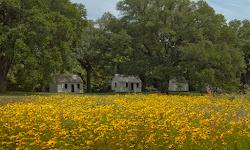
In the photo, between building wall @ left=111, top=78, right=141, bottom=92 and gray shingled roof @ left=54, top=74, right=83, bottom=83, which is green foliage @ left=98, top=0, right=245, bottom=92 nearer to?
gray shingled roof @ left=54, top=74, right=83, bottom=83

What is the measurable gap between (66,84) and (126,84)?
14424mm

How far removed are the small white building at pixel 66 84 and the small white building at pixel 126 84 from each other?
8.98m

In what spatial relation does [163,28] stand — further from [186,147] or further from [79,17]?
[186,147]

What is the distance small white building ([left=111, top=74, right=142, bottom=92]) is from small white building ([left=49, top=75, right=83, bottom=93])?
8.98 meters

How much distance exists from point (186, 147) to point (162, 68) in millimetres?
24245

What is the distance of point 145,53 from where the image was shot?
37.1 meters

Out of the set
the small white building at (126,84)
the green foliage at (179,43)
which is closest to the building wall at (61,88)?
the small white building at (126,84)

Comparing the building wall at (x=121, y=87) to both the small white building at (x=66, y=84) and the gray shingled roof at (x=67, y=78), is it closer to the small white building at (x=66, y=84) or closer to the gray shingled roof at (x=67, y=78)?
the small white building at (x=66, y=84)

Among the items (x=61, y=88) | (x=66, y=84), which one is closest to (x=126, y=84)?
(x=66, y=84)

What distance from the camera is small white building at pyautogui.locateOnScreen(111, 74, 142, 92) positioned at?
57.7m

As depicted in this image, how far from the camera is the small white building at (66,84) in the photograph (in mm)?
51509

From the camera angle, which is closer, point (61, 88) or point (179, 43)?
point (179, 43)

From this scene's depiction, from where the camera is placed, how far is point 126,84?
58.6 meters

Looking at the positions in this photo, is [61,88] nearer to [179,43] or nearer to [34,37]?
[34,37]
